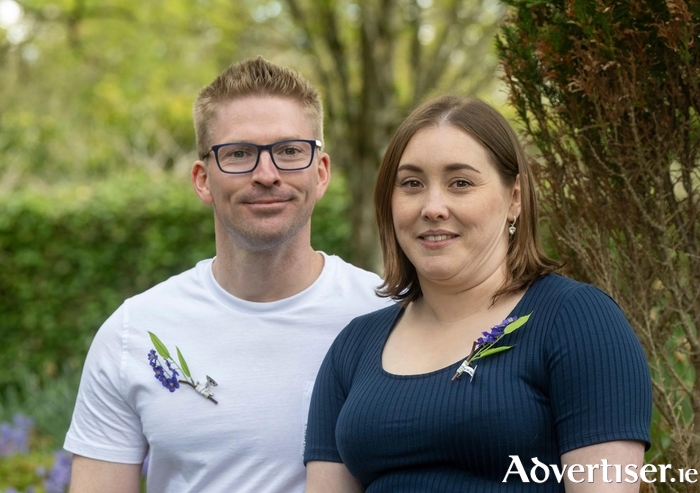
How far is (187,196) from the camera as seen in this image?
7961 mm

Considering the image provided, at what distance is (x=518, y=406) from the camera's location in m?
1.98

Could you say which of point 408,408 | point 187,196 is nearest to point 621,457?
point 408,408

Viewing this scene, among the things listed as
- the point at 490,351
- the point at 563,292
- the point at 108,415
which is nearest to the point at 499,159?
the point at 563,292

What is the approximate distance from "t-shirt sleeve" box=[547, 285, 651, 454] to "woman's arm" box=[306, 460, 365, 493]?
2.01ft

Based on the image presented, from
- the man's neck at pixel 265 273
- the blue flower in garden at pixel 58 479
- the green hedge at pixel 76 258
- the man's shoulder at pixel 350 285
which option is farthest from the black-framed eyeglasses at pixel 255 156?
the green hedge at pixel 76 258

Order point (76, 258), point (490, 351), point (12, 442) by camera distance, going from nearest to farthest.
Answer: point (490, 351) → point (12, 442) → point (76, 258)

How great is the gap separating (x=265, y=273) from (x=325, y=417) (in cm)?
63

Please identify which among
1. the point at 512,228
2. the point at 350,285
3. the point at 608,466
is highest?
the point at 512,228

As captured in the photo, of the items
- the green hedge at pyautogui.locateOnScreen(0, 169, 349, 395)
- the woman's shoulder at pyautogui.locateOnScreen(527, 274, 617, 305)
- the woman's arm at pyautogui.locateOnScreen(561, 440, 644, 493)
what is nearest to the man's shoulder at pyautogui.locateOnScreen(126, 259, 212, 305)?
the woman's shoulder at pyautogui.locateOnScreen(527, 274, 617, 305)

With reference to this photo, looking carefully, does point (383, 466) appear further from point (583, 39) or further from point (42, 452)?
point (42, 452)

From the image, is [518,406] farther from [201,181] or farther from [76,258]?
[76,258]

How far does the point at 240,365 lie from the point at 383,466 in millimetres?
754

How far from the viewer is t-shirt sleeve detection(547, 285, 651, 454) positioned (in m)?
1.90

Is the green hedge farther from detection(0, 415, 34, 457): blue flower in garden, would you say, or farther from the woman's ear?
the woman's ear
